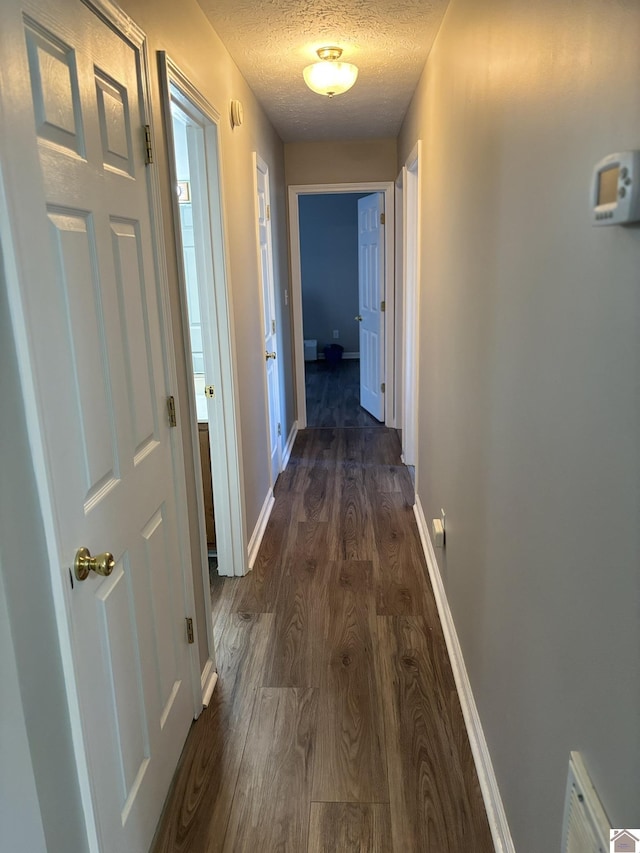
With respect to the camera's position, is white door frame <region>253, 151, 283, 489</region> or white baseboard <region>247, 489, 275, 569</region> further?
white door frame <region>253, 151, 283, 489</region>

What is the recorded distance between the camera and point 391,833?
5.35 feet

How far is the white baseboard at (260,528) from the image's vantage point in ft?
10.4

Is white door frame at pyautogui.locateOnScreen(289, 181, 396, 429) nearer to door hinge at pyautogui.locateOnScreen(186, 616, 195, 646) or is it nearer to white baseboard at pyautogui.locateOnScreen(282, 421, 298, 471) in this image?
white baseboard at pyautogui.locateOnScreen(282, 421, 298, 471)

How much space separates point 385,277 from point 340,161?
3.29ft

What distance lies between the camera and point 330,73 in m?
2.71

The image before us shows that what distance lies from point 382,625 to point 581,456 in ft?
5.92

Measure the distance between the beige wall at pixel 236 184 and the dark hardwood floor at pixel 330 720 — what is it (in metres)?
0.35

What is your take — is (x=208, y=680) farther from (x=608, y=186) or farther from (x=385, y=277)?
(x=385, y=277)

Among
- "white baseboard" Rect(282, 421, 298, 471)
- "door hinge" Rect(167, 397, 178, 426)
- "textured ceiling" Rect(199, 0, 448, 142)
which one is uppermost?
"textured ceiling" Rect(199, 0, 448, 142)

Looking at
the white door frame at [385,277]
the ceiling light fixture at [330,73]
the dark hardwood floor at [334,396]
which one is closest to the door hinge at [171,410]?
the ceiling light fixture at [330,73]

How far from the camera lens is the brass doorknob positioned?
1184mm

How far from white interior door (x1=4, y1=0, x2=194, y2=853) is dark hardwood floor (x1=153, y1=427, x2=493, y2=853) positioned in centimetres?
21

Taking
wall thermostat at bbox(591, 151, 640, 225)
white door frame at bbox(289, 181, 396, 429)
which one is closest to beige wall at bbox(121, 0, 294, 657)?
white door frame at bbox(289, 181, 396, 429)

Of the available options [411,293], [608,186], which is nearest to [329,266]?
[411,293]
